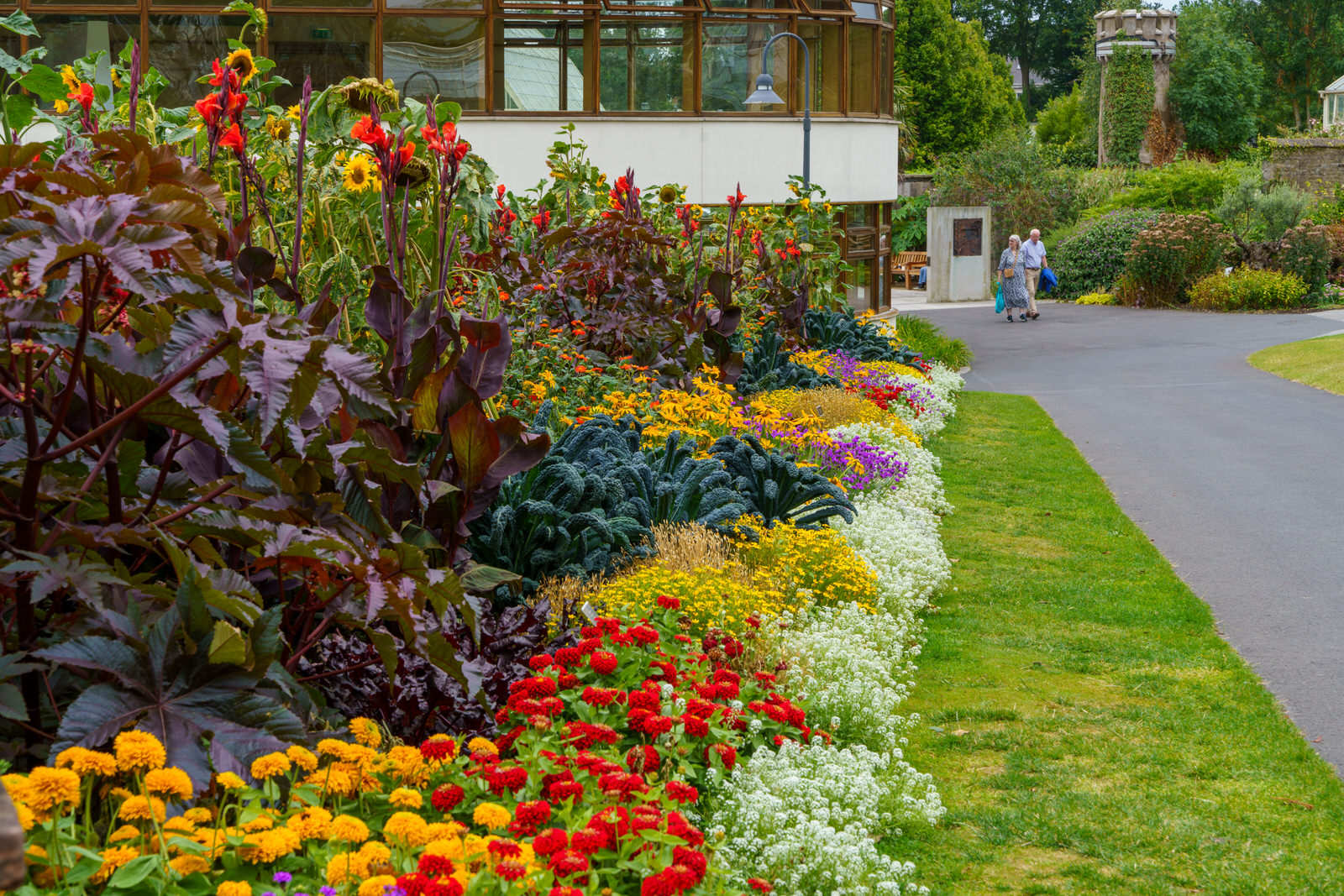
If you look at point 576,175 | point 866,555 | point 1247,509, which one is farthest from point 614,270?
point 1247,509

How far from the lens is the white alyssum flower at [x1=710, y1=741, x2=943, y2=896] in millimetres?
3086

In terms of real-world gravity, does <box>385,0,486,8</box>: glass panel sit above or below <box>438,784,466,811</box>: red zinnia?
above

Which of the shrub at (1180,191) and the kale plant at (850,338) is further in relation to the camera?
the shrub at (1180,191)

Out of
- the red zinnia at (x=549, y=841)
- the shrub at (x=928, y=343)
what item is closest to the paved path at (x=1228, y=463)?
the shrub at (x=928, y=343)

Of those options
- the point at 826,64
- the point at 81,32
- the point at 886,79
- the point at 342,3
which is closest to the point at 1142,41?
the point at 886,79

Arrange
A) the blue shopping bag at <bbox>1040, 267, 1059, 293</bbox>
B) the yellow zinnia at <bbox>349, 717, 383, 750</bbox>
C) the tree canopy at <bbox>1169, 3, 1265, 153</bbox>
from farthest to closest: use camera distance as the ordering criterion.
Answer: the tree canopy at <bbox>1169, 3, 1265, 153</bbox>, the blue shopping bag at <bbox>1040, 267, 1059, 293</bbox>, the yellow zinnia at <bbox>349, 717, 383, 750</bbox>

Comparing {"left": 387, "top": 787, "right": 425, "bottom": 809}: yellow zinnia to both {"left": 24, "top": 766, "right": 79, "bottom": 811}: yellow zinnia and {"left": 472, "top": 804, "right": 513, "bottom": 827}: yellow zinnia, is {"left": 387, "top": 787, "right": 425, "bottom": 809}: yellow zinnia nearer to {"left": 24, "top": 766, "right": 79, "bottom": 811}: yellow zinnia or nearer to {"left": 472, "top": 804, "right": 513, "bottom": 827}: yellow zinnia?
{"left": 472, "top": 804, "right": 513, "bottom": 827}: yellow zinnia

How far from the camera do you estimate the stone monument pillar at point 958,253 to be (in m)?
31.2

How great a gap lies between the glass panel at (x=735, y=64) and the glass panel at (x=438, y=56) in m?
3.00

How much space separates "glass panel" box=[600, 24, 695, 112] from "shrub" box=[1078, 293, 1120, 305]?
15.8 metres

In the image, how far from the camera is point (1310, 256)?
2733cm

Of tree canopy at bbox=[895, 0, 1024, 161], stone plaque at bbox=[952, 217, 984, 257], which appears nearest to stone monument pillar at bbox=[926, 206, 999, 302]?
stone plaque at bbox=[952, 217, 984, 257]

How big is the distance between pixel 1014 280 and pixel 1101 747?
69.5 ft

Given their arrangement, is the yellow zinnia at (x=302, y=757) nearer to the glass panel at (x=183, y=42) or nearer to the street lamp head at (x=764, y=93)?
the street lamp head at (x=764, y=93)
